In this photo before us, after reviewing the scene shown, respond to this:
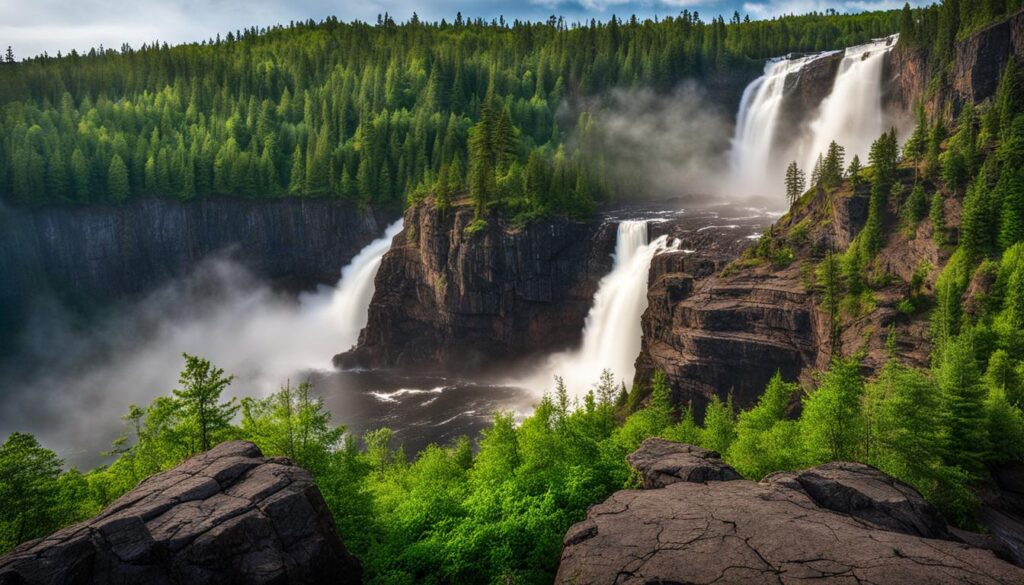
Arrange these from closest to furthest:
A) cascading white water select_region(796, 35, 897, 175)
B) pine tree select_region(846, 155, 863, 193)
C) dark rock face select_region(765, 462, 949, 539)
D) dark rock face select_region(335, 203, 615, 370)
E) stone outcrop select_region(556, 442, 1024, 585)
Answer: stone outcrop select_region(556, 442, 1024, 585), dark rock face select_region(765, 462, 949, 539), pine tree select_region(846, 155, 863, 193), dark rock face select_region(335, 203, 615, 370), cascading white water select_region(796, 35, 897, 175)

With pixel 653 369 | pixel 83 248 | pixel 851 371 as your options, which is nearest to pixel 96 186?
pixel 83 248

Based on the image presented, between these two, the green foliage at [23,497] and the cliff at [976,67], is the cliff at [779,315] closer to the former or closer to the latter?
the cliff at [976,67]

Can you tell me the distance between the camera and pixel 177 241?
12319 centimetres

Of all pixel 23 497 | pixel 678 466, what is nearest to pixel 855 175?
pixel 678 466

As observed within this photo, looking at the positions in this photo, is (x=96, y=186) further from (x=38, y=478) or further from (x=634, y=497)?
(x=634, y=497)

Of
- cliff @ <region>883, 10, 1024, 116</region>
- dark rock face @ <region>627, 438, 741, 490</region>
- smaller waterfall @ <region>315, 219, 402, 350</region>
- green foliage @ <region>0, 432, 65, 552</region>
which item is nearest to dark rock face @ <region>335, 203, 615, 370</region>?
smaller waterfall @ <region>315, 219, 402, 350</region>

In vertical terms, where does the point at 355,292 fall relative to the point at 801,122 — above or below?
below

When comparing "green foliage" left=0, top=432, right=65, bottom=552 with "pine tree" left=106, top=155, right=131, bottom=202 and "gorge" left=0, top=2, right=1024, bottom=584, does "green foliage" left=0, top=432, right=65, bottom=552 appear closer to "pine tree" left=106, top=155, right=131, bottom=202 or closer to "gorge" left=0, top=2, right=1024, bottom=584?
"gorge" left=0, top=2, right=1024, bottom=584

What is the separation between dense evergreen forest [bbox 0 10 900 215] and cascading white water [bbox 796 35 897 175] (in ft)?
A: 112

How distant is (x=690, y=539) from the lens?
1659 cm

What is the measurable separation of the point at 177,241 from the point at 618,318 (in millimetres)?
93815

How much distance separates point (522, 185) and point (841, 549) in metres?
78.3

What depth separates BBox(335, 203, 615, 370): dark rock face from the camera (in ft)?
284

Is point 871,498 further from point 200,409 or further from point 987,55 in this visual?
point 987,55
